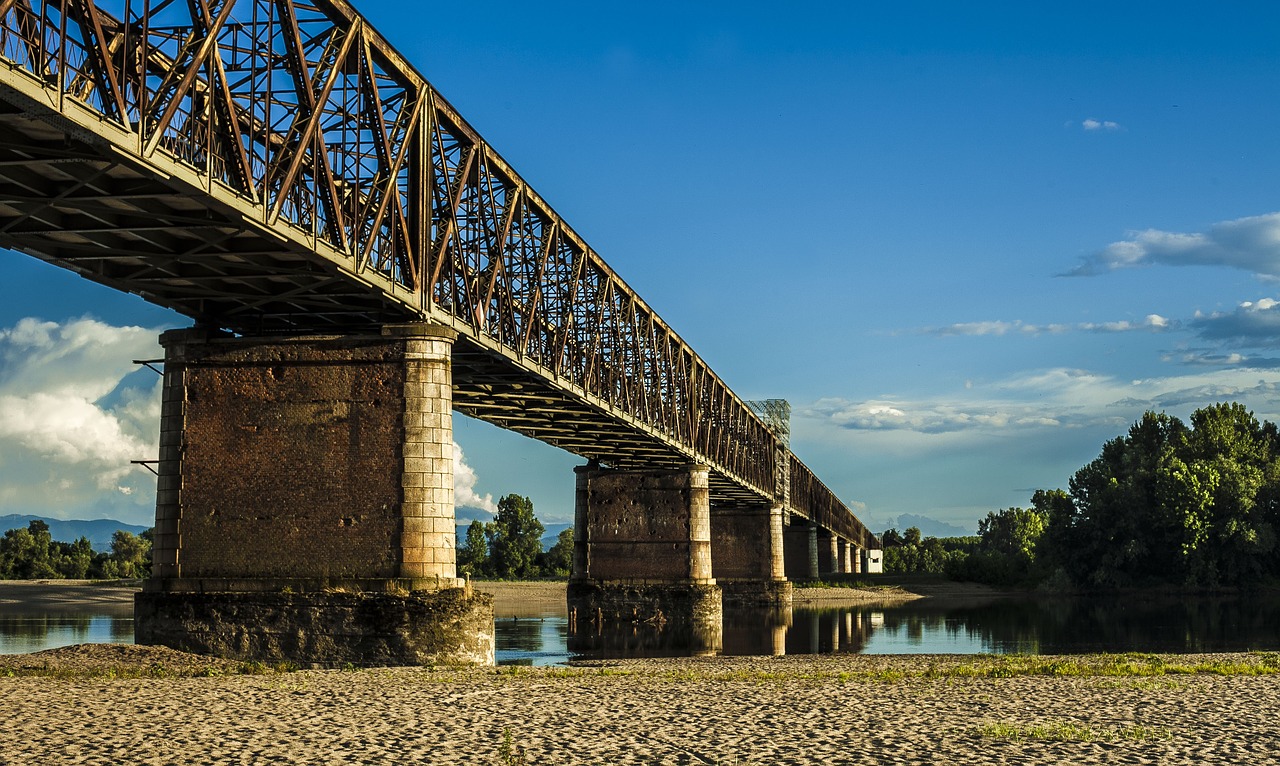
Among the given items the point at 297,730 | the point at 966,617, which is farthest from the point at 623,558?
the point at 297,730

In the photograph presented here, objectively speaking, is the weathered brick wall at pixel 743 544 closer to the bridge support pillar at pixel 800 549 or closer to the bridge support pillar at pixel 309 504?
the bridge support pillar at pixel 800 549

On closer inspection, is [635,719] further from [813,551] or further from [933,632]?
[813,551]

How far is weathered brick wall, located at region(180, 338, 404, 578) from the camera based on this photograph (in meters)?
31.4

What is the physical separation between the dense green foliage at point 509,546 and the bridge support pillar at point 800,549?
→ 1239 inches

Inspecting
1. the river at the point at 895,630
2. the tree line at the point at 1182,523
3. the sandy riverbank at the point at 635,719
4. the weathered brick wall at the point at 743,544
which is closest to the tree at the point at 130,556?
the river at the point at 895,630

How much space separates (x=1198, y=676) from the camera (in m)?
27.4

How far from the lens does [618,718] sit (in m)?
19.7

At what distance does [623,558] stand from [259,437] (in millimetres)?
43262

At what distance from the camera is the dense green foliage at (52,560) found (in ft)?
469

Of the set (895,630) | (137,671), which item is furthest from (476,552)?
(137,671)

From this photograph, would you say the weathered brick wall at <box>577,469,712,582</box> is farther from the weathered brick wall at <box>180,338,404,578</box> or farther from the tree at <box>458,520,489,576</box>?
the tree at <box>458,520,489,576</box>

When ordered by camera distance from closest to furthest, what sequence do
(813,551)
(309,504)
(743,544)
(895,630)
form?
(309,504), (895,630), (743,544), (813,551)

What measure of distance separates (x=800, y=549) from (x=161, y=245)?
121 metres

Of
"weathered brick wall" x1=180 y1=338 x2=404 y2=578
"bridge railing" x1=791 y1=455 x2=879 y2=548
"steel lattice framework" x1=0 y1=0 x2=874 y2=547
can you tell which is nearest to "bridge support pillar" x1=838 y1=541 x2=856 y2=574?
"bridge railing" x1=791 y1=455 x2=879 y2=548
